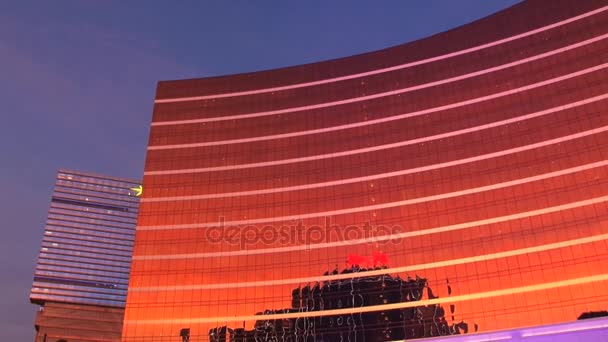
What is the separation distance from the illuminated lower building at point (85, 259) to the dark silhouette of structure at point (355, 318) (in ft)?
340

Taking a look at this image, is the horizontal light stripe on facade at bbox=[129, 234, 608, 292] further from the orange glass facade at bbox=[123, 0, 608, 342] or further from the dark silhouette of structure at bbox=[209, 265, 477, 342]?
the dark silhouette of structure at bbox=[209, 265, 477, 342]

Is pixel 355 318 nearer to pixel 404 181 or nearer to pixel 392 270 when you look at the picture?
pixel 392 270

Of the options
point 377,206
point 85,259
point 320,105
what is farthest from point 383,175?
point 85,259

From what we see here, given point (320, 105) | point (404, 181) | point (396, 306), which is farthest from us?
point (320, 105)

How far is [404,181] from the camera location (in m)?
79.6

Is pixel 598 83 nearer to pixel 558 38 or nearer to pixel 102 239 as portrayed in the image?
pixel 558 38

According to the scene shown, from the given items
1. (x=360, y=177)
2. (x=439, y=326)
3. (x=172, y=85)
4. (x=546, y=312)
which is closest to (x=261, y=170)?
(x=360, y=177)

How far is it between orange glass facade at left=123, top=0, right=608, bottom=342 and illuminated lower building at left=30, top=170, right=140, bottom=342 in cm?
9615

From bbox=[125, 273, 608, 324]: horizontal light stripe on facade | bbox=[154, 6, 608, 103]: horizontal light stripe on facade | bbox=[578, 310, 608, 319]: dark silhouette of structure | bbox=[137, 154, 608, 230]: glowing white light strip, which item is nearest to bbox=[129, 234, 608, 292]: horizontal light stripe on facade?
bbox=[125, 273, 608, 324]: horizontal light stripe on facade

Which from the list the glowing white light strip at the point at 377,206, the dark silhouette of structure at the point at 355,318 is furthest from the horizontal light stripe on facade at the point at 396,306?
the glowing white light strip at the point at 377,206

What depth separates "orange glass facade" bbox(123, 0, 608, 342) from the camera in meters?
69.6

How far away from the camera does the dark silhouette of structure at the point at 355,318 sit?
70.7 meters

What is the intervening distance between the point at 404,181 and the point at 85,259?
128 metres

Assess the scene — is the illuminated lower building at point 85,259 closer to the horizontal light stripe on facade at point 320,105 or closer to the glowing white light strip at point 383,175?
the glowing white light strip at point 383,175
